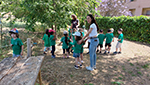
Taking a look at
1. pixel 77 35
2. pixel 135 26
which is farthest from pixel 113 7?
pixel 77 35

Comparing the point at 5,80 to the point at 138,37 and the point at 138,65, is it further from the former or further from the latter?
the point at 138,37

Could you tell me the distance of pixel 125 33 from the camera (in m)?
9.52

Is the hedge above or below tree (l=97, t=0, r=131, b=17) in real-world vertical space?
below

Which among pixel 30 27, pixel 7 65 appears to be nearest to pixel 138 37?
pixel 30 27

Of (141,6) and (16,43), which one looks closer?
(16,43)

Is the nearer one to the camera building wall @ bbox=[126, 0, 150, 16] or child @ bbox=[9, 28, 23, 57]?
child @ bbox=[9, 28, 23, 57]

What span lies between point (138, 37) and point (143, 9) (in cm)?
1579

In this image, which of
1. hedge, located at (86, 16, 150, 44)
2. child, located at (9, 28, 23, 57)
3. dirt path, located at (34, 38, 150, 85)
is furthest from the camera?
hedge, located at (86, 16, 150, 44)

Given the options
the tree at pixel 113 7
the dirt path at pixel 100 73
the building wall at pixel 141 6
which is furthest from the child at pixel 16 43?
the building wall at pixel 141 6

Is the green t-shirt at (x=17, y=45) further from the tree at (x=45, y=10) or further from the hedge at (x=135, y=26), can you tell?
the hedge at (x=135, y=26)

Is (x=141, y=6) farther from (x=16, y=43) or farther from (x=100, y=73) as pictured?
(x=16, y=43)

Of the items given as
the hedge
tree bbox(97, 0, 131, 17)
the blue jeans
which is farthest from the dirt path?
tree bbox(97, 0, 131, 17)

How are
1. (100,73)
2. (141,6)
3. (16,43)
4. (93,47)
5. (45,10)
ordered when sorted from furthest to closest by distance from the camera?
(141,6), (45,10), (100,73), (16,43), (93,47)

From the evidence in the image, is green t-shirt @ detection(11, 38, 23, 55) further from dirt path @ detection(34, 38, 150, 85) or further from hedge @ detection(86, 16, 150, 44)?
hedge @ detection(86, 16, 150, 44)
